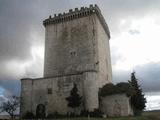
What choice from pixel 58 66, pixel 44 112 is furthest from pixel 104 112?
pixel 58 66

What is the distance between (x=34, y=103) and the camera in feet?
120

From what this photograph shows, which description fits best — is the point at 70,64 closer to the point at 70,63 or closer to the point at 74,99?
the point at 70,63

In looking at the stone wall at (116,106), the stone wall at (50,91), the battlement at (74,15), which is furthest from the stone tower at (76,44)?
the stone wall at (116,106)

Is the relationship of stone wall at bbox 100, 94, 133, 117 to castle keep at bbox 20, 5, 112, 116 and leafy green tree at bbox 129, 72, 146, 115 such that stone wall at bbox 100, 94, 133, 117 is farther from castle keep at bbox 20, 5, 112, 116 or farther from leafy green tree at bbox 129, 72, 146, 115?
leafy green tree at bbox 129, 72, 146, 115

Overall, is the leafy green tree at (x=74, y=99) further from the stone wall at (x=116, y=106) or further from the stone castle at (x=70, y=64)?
the stone wall at (x=116, y=106)

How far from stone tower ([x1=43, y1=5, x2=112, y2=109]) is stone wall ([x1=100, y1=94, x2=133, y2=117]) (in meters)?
4.00

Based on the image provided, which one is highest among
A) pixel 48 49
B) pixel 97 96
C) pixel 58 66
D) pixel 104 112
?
pixel 48 49

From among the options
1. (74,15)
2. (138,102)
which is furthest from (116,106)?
(74,15)

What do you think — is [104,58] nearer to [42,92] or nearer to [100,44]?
[100,44]

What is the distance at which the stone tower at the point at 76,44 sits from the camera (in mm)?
39969

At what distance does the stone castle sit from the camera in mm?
34969

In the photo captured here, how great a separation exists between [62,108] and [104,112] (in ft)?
20.1

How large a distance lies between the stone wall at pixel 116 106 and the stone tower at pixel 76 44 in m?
4.00

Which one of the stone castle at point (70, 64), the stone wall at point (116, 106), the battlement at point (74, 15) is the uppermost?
the battlement at point (74, 15)
